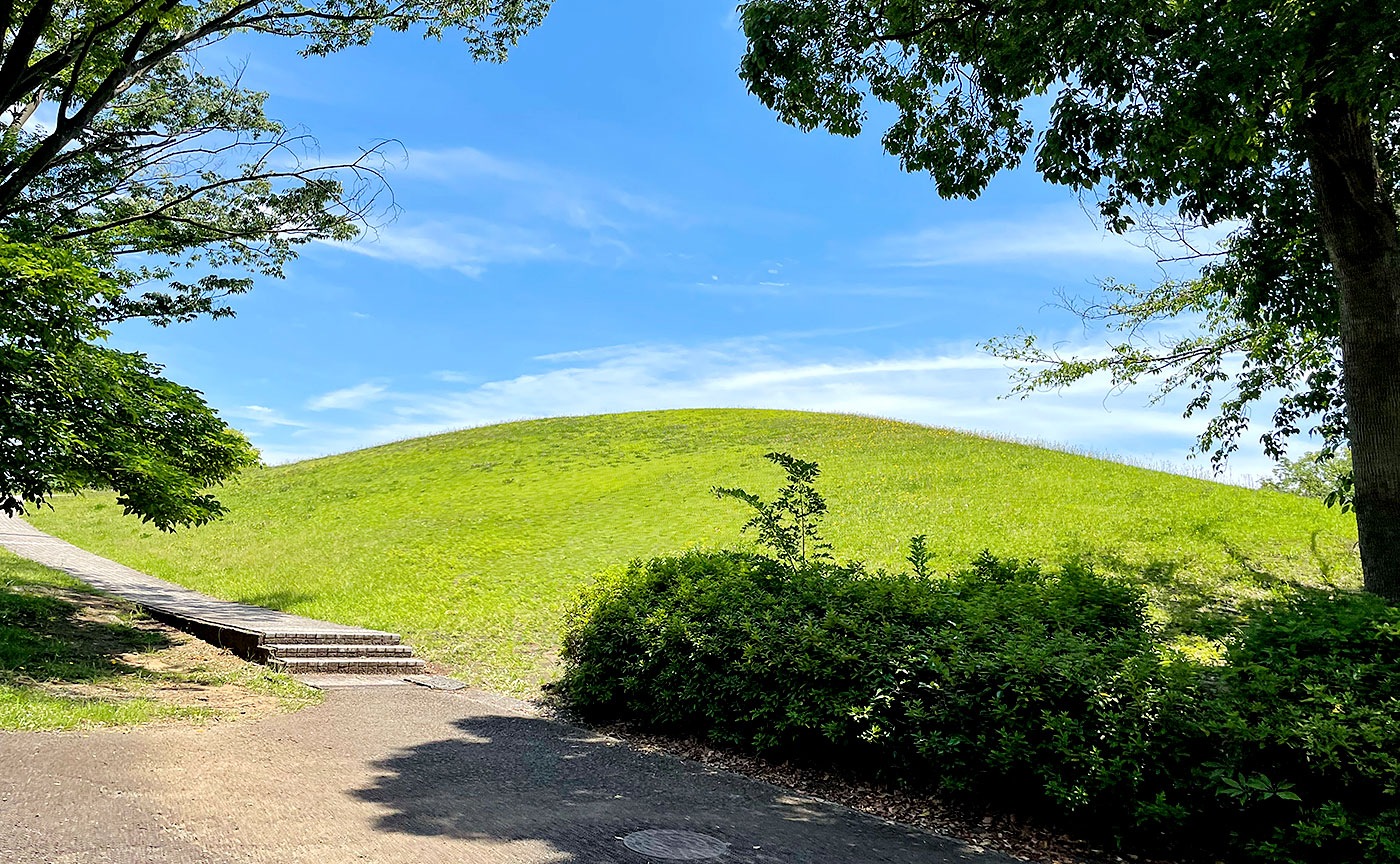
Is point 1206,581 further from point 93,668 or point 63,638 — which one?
point 63,638

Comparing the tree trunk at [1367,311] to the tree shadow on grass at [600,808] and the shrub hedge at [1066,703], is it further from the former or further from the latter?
the tree shadow on grass at [600,808]

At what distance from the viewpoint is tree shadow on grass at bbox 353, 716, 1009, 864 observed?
498cm

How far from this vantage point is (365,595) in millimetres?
16719

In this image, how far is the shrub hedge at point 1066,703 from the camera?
4.62 metres

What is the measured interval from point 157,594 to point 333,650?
7767 mm

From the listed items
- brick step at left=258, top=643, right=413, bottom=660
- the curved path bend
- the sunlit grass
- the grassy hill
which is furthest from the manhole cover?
brick step at left=258, top=643, right=413, bottom=660

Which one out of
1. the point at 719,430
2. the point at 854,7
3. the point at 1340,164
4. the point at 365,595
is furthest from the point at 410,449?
the point at 1340,164

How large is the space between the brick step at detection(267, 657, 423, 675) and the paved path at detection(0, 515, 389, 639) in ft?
1.81

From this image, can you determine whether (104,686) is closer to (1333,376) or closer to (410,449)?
(1333,376)

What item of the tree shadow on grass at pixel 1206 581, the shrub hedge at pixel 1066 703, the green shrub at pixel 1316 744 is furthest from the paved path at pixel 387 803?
the tree shadow on grass at pixel 1206 581

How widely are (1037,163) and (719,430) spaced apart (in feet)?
92.2

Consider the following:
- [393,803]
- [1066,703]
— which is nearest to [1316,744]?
[1066,703]

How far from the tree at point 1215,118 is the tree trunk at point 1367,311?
0.02m

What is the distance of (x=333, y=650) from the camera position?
11.5m
